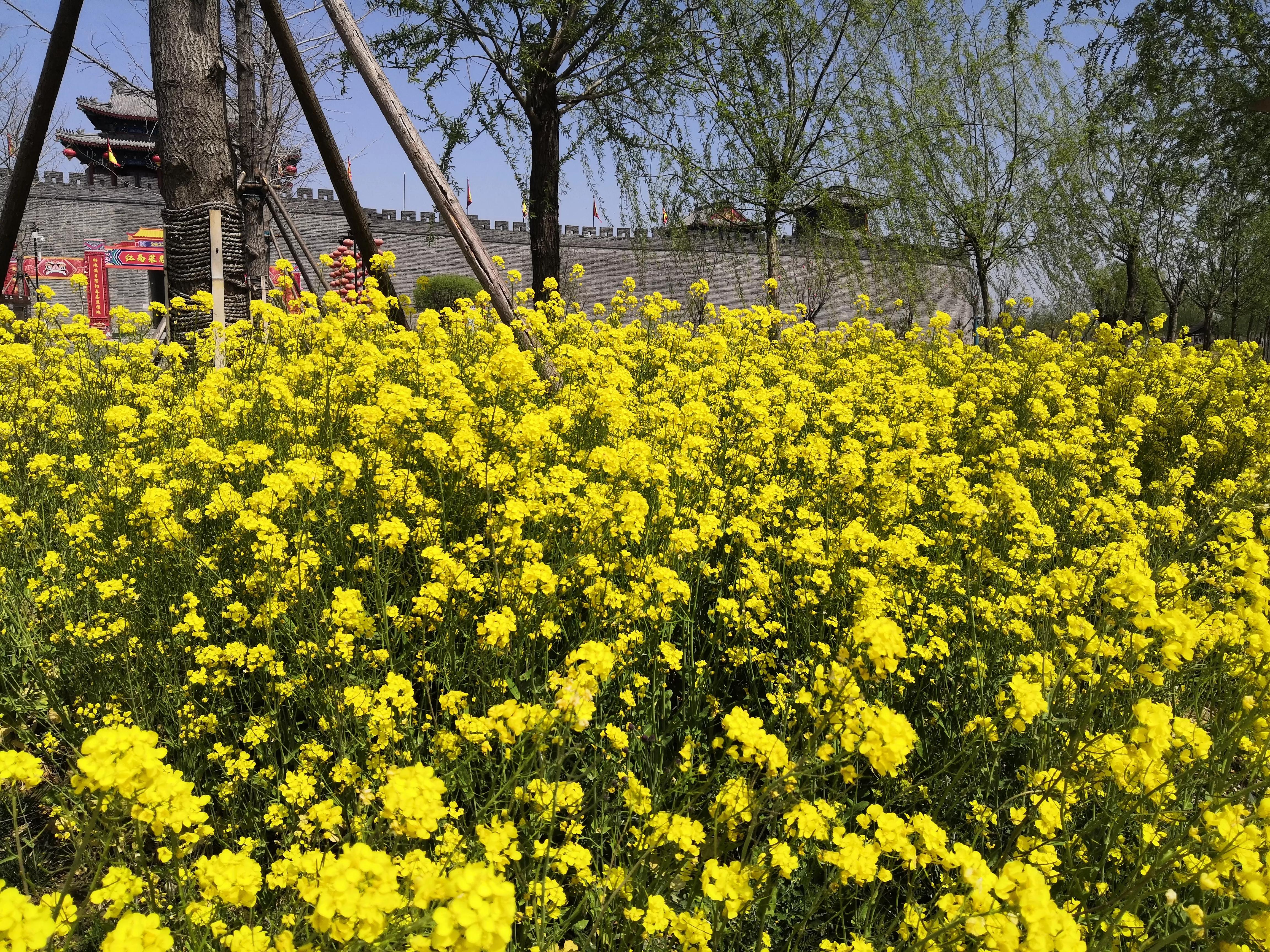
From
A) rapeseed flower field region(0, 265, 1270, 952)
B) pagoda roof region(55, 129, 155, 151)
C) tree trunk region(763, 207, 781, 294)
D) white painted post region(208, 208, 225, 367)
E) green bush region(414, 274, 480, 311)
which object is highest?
pagoda roof region(55, 129, 155, 151)

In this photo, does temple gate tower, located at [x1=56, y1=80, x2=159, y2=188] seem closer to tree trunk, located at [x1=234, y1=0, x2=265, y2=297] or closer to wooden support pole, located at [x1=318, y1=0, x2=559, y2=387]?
tree trunk, located at [x1=234, y1=0, x2=265, y2=297]

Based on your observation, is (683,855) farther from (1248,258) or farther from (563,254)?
(563,254)

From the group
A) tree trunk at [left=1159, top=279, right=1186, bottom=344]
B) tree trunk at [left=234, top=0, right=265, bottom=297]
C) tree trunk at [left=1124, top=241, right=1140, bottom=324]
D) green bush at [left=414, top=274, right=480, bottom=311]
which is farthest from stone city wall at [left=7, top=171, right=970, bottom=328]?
tree trunk at [left=234, top=0, right=265, bottom=297]

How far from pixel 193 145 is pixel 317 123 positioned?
128cm

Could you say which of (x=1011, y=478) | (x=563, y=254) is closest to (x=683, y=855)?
(x=1011, y=478)

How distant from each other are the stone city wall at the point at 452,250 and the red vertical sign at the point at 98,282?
11.1 inches

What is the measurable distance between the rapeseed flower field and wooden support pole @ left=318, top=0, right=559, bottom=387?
52 cm

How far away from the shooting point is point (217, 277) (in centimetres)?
479

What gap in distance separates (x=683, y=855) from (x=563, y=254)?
108 ft

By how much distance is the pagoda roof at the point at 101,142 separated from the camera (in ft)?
109

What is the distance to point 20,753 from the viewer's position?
115 centimetres

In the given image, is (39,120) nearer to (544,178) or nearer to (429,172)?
(429,172)

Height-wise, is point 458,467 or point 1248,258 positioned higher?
point 1248,258

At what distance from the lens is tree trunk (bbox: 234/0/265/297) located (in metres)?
7.57
